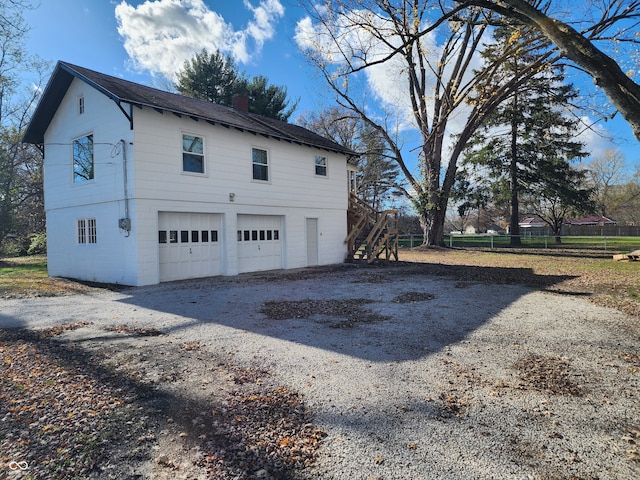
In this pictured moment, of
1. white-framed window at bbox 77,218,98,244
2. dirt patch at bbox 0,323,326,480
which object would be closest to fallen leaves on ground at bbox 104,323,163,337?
dirt patch at bbox 0,323,326,480

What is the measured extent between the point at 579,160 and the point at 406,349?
30.3 m

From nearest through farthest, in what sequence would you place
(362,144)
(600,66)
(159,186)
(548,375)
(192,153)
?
(548,375) → (600,66) → (159,186) → (192,153) → (362,144)

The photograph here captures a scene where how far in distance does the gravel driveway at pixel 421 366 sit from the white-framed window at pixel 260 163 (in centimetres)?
641

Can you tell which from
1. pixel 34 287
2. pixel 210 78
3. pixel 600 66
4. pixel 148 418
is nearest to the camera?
pixel 148 418

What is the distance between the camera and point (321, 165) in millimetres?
17391

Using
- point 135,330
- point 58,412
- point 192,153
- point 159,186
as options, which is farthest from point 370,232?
point 58,412

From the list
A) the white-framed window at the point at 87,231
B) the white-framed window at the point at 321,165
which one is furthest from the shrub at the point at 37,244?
the white-framed window at the point at 321,165

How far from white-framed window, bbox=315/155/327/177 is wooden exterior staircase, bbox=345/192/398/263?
2.28 m

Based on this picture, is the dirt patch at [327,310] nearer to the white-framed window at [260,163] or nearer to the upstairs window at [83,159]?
the white-framed window at [260,163]

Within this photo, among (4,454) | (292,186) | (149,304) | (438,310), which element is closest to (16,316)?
(149,304)

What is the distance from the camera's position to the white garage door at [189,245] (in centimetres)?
1184

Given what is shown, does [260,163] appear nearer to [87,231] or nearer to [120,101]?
[120,101]

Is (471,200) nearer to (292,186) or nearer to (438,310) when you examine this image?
(292,186)

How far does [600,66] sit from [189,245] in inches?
448
